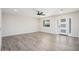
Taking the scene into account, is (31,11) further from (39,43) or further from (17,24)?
(39,43)

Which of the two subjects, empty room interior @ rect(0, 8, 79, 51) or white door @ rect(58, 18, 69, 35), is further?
white door @ rect(58, 18, 69, 35)

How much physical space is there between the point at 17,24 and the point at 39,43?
0.76m

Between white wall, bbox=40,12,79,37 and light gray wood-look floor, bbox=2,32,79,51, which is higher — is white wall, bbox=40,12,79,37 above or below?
above

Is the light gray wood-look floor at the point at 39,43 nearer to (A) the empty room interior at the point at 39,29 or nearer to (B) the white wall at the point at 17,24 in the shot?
(A) the empty room interior at the point at 39,29

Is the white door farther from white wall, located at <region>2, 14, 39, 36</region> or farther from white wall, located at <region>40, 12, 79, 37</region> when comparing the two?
white wall, located at <region>2, 14, 39, 36</region>

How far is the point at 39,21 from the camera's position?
2.16m

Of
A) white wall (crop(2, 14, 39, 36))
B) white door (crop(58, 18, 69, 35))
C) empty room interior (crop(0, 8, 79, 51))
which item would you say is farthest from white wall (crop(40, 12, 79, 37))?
white wall (crop(2, 14, 39, 36))

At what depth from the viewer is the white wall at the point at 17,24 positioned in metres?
1.92

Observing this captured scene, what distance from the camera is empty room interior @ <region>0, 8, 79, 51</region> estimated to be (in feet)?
6.32

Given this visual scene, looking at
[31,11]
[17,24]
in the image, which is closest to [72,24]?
[31,11]

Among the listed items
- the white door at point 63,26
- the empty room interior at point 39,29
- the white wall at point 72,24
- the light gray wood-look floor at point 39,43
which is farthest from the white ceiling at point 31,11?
the light gray wood-look floor at point 39,43

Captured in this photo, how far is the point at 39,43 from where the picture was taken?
2.02 meters

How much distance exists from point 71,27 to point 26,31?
1192mm

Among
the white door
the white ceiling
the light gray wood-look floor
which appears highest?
the white ceiling
